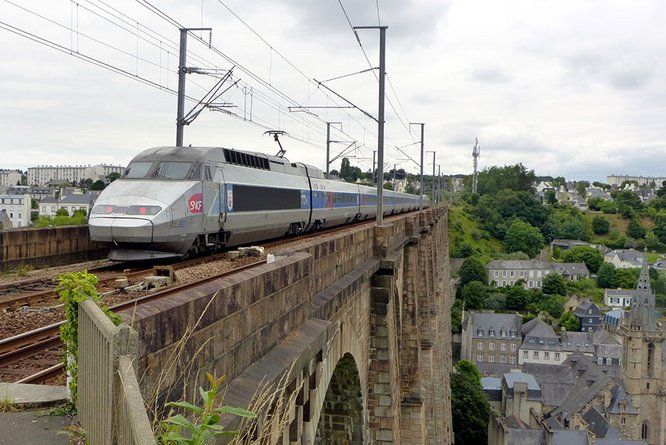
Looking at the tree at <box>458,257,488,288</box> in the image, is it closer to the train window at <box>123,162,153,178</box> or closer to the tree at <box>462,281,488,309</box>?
the tree at <box>462,281,488,309</box>

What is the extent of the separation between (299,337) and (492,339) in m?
70.8

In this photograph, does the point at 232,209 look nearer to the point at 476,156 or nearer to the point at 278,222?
the point at 278,222

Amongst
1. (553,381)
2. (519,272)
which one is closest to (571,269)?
(519,272)

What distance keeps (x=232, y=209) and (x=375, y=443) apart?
212 inches

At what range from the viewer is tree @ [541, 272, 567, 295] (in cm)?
9244

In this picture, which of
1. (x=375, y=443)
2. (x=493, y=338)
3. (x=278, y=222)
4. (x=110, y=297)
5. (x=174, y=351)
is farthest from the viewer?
(x=493, y=338)

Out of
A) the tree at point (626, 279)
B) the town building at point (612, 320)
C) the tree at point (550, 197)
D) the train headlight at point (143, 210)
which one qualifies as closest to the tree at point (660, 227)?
the tree at point (550, 197)

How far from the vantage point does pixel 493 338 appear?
72875 millimetres

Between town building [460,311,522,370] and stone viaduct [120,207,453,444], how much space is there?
61099 millimetres

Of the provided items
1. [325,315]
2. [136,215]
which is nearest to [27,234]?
[136,215]

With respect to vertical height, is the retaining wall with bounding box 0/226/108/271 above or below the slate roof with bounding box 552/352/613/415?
above

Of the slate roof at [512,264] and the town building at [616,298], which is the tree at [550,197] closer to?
the slate roof at [512,264]

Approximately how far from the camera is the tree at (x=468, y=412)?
174 ft

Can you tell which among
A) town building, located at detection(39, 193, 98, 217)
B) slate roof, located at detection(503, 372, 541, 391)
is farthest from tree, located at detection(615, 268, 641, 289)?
town building, located at detection(39, 193, 98, 217)
